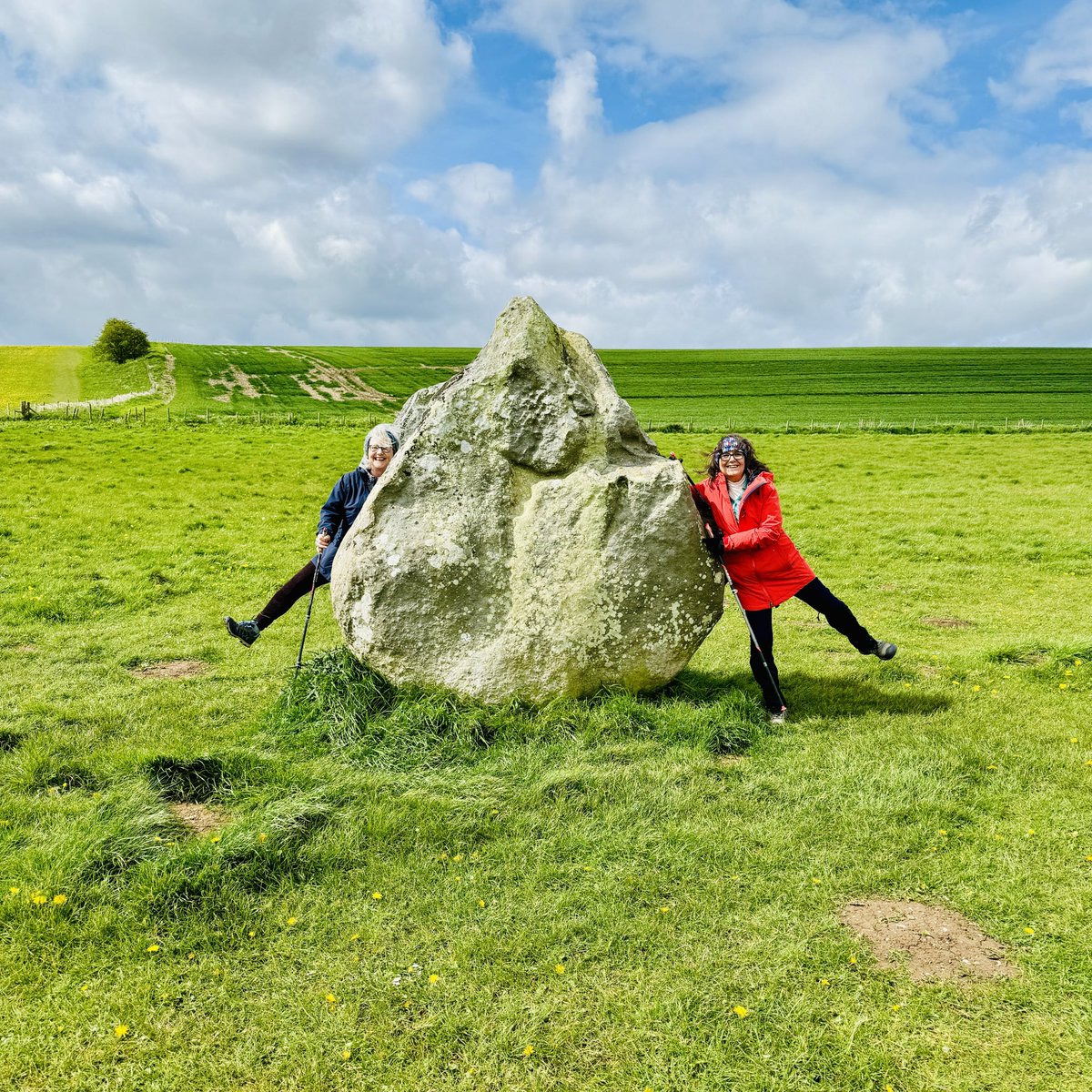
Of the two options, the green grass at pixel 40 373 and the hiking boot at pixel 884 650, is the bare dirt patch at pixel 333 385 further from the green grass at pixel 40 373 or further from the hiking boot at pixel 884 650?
the hiking boot at pixel 884 650

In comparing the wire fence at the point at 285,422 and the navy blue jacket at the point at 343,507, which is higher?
the wire fence at the point at 285,422

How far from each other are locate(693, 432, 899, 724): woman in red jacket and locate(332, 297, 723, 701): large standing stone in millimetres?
383

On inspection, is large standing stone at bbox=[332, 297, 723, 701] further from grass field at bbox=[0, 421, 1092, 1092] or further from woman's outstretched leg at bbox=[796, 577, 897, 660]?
woman's outstretched leg at bbox=[796, 577, 897, 660]

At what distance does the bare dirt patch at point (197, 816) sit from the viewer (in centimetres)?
616

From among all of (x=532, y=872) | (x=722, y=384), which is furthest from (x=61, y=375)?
(x=532, y=872)

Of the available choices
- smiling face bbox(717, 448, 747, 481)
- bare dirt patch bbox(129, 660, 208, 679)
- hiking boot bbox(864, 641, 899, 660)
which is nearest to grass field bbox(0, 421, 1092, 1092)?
bare dirt patch bbox(129, 660, 208, 679)

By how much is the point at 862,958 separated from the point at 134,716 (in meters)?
7.27

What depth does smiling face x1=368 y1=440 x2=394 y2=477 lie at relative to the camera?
8.81 metres

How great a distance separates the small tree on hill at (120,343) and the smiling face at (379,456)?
79.7 m

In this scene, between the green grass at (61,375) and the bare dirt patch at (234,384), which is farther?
the bare dirt patch at (234,384)

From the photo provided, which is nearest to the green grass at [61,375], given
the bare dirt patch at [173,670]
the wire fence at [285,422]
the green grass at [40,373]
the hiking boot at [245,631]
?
the green grass at [40,373]

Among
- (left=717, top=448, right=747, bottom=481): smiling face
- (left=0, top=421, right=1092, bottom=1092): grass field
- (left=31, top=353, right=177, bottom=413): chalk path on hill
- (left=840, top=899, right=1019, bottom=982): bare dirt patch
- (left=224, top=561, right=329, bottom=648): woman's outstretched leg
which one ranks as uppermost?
(left=31, top=353, right=177, bottom=413): chalk path on hill

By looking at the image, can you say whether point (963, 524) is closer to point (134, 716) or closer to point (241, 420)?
point (134, 716)

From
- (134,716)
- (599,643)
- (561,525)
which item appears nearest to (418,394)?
(561,525)
